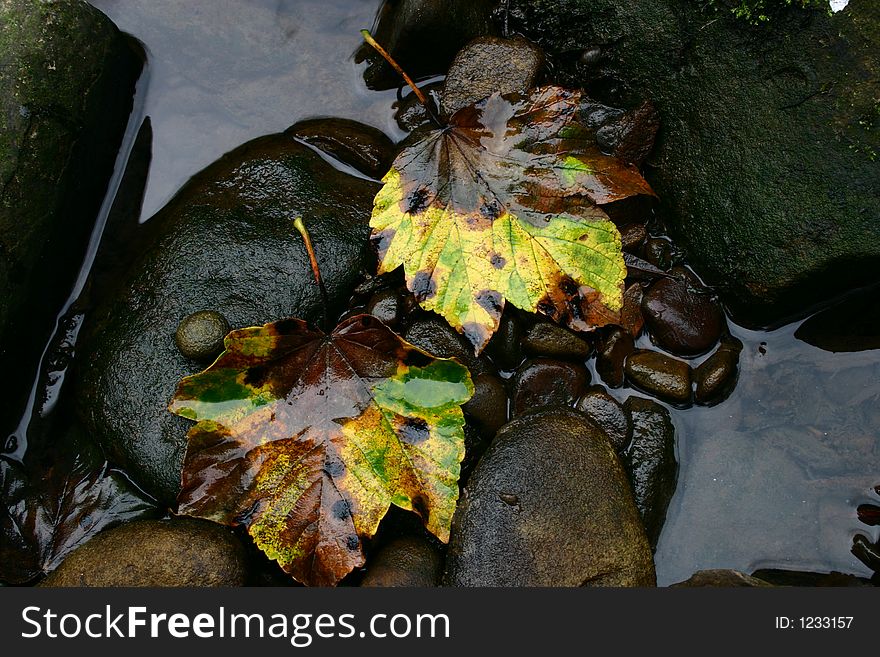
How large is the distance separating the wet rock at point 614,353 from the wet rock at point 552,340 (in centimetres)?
8

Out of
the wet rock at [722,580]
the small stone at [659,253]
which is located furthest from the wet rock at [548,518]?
the small stone at [659,253]

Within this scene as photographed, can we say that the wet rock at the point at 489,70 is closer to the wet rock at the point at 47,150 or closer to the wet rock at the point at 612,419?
the wet rock at the point at 612,419

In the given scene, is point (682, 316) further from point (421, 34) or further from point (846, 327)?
point (421, 34)

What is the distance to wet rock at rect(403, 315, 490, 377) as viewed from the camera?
2.47 metres

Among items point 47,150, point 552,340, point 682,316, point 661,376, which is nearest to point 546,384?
point 552,340

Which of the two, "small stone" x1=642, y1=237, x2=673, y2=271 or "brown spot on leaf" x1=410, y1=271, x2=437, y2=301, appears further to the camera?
"small stone" x1=642, y1=237, x2=673, y2=271

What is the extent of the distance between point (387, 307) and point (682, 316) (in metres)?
1.04

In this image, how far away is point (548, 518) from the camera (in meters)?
2.27

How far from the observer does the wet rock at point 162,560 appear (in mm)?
2236

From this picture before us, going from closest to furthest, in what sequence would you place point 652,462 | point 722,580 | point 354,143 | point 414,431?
point 414,431 < point 722,580 < point 652,462 < point 354,143

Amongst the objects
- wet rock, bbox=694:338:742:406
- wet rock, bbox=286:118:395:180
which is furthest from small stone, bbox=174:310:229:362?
wet rock, bbox=694:338:742:406

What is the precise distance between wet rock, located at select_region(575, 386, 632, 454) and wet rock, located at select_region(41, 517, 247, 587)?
1279mm

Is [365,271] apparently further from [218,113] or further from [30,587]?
[30,587]

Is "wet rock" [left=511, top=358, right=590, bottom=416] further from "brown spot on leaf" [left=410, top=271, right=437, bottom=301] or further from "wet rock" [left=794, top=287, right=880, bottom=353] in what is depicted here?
"wet rock" [left=794, top=287, right=880, bottom=353]
